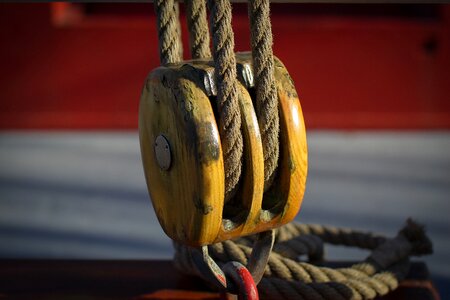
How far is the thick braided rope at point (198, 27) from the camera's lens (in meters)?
0.98

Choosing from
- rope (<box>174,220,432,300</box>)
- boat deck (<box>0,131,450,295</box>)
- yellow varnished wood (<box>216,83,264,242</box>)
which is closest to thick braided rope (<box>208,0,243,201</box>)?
yellow varnished wood (<box>216,83,264,242</box>)

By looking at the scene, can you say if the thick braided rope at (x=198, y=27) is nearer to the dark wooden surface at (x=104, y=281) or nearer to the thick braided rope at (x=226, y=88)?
the thick braided rope at (x=226, y=88)

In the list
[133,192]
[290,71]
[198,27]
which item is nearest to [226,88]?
[198,27]

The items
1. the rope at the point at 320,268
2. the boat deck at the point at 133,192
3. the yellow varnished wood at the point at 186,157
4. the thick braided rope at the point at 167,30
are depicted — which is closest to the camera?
the yellow varnished wood at the point at 186,157

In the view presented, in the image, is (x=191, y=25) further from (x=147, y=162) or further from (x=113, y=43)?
(x=113, y=43)

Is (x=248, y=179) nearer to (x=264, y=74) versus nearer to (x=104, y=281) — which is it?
(x=264, y=74)

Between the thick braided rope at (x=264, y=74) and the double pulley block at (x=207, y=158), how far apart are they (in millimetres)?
14

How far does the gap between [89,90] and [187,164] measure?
1.75 metres

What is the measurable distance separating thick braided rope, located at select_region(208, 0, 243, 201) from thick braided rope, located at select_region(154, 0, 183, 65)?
0.10 m

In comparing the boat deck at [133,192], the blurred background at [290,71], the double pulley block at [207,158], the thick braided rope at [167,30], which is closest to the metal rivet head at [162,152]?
the double pulley block at [207,158]

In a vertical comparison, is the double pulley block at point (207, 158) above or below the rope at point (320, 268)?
above

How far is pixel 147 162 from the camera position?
96cm

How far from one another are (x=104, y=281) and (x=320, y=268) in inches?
14.1

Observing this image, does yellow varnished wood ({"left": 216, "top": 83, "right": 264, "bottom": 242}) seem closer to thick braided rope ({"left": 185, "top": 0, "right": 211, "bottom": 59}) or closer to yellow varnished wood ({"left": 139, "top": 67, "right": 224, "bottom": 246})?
yellow varnished wood ({"left": 139, "top": 67, "right": 224, "bottom": 246})
